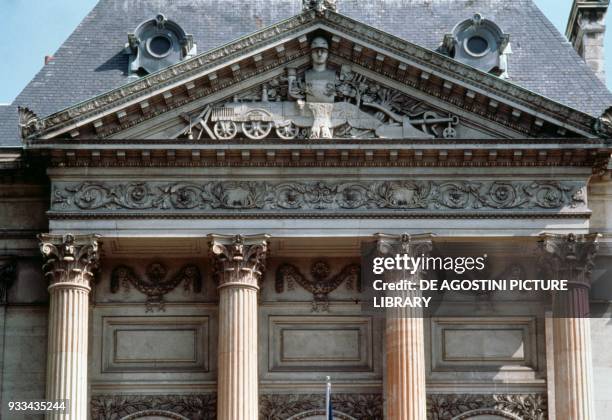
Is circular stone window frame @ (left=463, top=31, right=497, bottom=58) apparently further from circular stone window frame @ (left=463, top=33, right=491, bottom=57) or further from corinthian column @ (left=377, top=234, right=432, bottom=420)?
corinthian column @ (left=377, top=234, right=432, bottom=420)

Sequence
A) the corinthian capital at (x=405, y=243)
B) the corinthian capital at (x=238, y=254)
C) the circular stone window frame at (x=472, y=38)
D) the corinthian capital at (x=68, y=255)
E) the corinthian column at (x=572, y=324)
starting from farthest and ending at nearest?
the circular stone window frame at (x=472, y=38), the corinthian capital at (x=405, y=243), the corinthian capital at (x=238, y=254), the corinthian capital at (x=68, y=255), the corinthian column at (x=572, y=324)

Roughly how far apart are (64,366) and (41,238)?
3415mm

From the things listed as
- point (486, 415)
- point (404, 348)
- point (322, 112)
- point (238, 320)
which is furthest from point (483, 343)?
point (322, 112)

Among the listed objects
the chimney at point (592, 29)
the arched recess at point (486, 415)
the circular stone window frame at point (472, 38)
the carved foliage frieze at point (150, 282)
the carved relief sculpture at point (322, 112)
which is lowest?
the arched recess at point (486, 415)

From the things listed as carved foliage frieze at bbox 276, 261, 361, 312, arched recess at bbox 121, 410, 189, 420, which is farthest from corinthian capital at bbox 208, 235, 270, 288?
arched recess at bbox 121, 410, 189, 420

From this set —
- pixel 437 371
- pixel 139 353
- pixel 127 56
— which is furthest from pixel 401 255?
pixel 127 56

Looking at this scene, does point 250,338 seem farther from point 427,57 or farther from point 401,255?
point 427,57

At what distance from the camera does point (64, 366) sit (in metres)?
43.0

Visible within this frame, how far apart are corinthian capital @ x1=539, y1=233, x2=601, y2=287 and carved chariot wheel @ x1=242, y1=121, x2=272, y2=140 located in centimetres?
775

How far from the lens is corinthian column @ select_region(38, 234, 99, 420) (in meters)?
42.9

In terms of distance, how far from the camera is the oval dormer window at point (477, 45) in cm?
4850

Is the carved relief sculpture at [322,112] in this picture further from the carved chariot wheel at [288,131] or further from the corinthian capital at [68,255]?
the corinthian capital at [68,255]

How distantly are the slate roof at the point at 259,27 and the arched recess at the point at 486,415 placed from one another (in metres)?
9.40

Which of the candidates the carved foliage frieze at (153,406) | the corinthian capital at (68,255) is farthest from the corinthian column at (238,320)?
the corinthian capital at (68,255)
